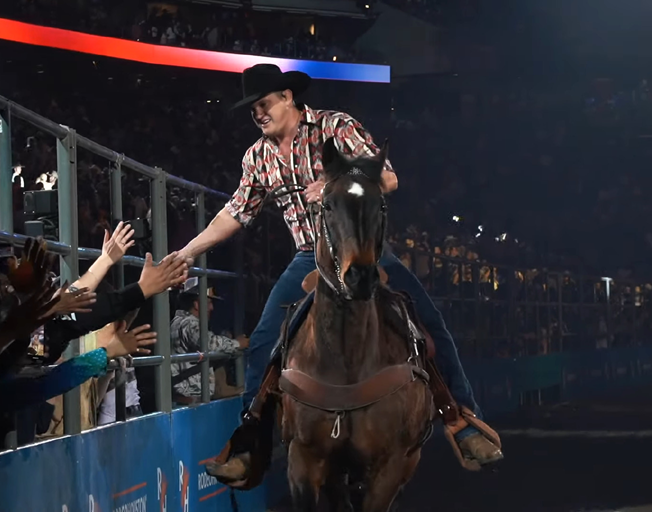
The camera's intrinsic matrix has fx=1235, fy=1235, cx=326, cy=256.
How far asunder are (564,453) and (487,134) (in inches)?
1366

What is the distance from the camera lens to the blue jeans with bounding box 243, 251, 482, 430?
23.1 feet

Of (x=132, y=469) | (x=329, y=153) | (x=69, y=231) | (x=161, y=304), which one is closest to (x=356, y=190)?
(x=329, y=153)

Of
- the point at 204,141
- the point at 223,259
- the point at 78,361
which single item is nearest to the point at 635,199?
the point at 204,141

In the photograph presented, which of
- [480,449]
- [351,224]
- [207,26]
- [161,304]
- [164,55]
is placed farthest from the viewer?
[207,26]

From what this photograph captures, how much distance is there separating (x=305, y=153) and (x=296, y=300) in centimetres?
84

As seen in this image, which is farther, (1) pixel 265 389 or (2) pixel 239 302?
(2) pixel 239 302

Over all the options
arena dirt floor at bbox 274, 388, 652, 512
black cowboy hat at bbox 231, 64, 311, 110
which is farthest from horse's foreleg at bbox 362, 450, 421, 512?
arena dirt floor at bbox 274, 388, 652, 512

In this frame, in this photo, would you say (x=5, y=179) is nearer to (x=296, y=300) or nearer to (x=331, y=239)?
(x=331, y=239)

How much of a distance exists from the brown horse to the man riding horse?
0.48 m

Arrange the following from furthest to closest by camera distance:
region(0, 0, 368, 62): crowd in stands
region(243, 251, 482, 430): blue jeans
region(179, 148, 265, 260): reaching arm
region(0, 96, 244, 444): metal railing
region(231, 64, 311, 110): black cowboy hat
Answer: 1. region(0, 0, 368, 62): crowd in stands
2. region(179, 148, 265, 260): reaching arm
3. region(243, 251, 482, 430): blue jeans
4. region(231, 64, 311, 110): black cowboy hat
5. region(0, 96, 244, 444): metal railing

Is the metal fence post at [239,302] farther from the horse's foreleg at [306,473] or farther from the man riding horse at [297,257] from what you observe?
the horse's foreleg at [306,473]

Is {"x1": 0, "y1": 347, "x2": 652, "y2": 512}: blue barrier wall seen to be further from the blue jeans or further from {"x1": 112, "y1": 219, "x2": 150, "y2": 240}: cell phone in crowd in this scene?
{"x1": 112, "y1": 219, "x2": 150, "y2": 240}: cell phone in crowd

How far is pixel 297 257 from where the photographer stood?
23.5 ft

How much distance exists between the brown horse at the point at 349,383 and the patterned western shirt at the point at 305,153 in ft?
2.52
